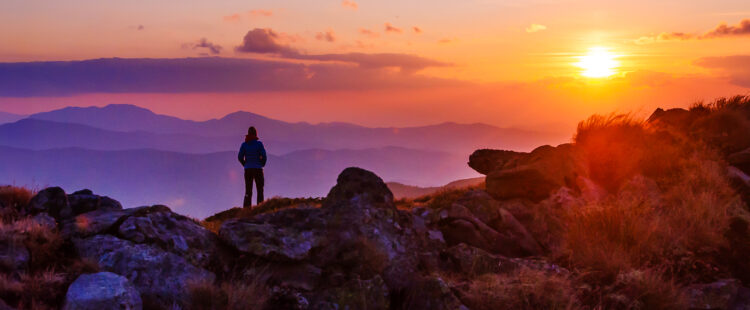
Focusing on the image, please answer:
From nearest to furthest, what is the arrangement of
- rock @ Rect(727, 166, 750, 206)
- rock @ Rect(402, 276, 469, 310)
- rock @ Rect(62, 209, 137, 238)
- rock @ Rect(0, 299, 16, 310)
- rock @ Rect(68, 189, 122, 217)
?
rock @ Rect(0, 299, 16, 310), rock @ Rect(402, 276, 469, 310), rock @ Rect(62, 209, 137, 238), rock @ Rect(68, 189, 122, 217), rock @ Rect(727, 166, 750, 206)

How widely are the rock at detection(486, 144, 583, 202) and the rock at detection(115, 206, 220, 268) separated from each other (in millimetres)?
7565

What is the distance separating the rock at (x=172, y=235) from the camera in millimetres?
7359

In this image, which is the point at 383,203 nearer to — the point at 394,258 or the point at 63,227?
the point at 394,258

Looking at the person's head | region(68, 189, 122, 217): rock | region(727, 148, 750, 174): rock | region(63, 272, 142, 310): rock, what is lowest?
region(63, 272, 142, 310): rock

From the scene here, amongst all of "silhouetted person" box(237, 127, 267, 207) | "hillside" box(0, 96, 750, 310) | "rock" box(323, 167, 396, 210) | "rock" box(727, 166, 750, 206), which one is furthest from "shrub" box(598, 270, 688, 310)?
"silhouetted person" box(237, 127, 267, 207)

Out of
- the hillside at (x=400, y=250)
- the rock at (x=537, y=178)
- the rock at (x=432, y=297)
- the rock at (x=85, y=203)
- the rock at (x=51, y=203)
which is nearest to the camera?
the hillside at (x=400, y=250)

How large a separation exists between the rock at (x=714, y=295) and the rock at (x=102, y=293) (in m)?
7.86

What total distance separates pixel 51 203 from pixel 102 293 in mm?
3271

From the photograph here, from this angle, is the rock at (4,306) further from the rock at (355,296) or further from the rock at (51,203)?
the rock at (355,296)

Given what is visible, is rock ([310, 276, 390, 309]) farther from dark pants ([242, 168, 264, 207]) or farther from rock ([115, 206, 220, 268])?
dark pants ([242, 168, 264, 207])

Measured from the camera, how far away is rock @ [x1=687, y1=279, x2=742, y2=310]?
26.6 ft

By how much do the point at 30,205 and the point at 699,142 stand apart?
17129 mm

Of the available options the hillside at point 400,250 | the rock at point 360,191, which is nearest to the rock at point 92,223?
the hillside at point 400,250

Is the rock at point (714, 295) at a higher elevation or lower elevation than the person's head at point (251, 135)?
lower
